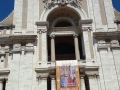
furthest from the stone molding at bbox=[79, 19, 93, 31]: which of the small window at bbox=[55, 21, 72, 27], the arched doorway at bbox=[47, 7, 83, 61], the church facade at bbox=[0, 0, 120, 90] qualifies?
the small window at bbox=[55, 21, 72, 27]

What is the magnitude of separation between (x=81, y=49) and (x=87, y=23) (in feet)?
8.31

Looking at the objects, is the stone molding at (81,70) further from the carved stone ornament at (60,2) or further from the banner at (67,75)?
the carved stone ornament at (60,2)

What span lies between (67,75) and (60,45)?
5.87 meters

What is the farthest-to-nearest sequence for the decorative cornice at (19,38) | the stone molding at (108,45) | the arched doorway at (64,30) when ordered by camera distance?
the arched doorway at (64,30)
the decorative cornice at (19,38)
the stone molding at (108,45)

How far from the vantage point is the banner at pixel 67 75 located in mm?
20266

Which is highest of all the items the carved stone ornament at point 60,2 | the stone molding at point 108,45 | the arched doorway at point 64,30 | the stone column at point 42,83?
the carved stone ornament at point 60,2

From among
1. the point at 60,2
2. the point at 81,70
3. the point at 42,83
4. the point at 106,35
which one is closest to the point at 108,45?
the point at 106,35

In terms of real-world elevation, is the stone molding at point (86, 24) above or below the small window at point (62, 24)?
below

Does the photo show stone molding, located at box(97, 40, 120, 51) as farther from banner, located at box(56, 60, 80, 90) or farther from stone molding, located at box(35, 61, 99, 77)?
banner, located at box(56, 60, 80, 90)

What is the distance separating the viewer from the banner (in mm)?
20266

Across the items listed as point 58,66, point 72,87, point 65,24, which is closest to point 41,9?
point 65,24

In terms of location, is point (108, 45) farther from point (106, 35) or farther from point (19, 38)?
point (19, 38)

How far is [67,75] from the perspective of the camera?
2095 cm

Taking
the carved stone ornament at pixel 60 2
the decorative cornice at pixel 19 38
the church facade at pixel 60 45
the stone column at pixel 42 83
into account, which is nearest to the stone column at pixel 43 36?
the church facade at pixel 60 45
